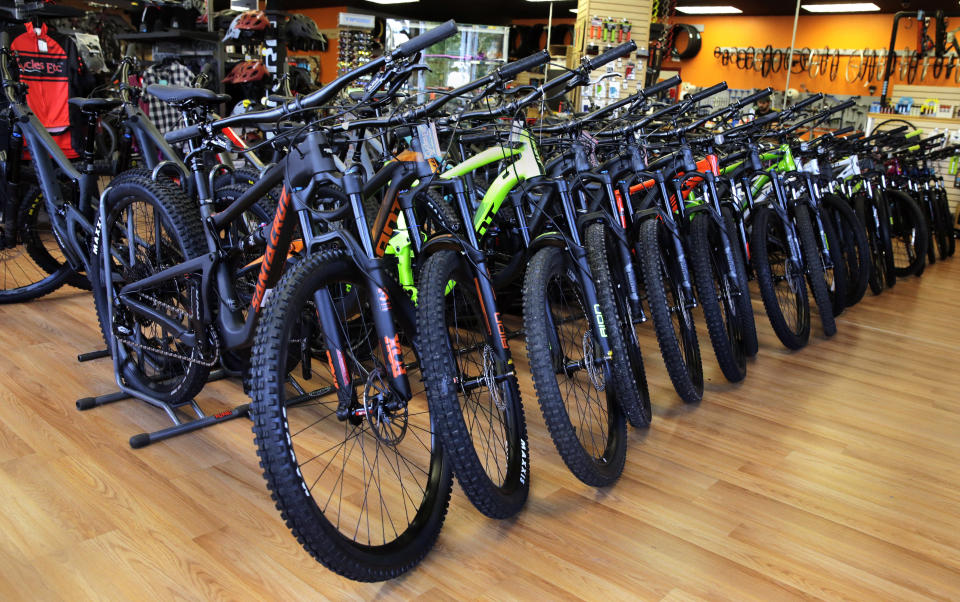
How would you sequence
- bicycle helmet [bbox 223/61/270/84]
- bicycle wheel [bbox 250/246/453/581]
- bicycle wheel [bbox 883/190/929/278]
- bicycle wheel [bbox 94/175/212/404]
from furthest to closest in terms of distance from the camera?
bicycle helmet [bbox 223/61/270/84], bicycle wheel [bbox 883/190/929/278], bicycle wheel [bbox 94/175/212/404], bicycle wheel [bbox 250/246/453/581]

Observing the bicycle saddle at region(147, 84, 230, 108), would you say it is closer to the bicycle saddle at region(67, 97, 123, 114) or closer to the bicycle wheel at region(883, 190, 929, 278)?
the bicycle saddle at region(67, 97, 123, 114)

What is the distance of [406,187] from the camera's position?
6.53 ft

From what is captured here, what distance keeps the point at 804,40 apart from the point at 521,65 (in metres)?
8.79

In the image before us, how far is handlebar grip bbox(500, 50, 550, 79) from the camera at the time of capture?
191 cm

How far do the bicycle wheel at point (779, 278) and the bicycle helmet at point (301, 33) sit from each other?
446cm

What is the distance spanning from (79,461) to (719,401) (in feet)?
7.29

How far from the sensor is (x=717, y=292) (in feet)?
9.85

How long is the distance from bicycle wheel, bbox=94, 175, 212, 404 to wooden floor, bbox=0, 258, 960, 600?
0.48 ft

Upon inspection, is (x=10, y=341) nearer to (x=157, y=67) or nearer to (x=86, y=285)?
(x=86, y=285)

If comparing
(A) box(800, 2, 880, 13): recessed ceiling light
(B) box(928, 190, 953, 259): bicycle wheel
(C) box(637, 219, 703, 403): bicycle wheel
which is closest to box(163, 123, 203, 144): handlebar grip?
(C) box(637, 219, 703, 403): bicycle wheel

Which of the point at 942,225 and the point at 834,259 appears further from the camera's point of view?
the point at 942,225

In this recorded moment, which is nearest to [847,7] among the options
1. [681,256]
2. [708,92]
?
[708,92]

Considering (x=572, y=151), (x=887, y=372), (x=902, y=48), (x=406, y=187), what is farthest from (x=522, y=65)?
(x=902, y=48)

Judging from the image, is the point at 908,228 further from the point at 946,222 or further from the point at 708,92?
the point at 708,92
